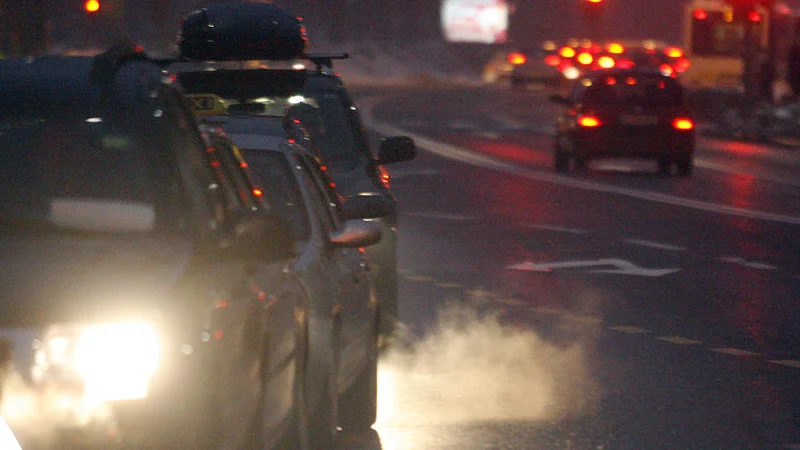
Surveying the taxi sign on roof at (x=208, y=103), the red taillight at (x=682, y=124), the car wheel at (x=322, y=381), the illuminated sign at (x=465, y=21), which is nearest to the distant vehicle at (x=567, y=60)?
the illuminated sign at (x=465, y=21)

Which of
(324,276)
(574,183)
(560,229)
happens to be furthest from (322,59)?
(574,183)

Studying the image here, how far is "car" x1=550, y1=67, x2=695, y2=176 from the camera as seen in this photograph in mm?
28328

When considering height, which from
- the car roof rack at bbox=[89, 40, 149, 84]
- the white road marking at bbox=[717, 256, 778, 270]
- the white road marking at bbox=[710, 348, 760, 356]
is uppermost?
the car roof rack at bbox=[89, 40, 149, 84]

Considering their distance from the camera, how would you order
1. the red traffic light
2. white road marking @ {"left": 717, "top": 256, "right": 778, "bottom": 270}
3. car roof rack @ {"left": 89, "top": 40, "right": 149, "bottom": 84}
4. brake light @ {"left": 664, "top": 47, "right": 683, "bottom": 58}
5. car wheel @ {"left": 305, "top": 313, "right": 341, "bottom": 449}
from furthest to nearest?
1. brake light @ {"left": 664, "top": 47, "right": 683, "bottom": 58}
2. the red traffic light
3. white road marking @ {"left": 717, "top": 256, "right": 778, "bottom": 270}
4. car wheel @ {"left": 305, "top": 313, "right": 341, "bottom": 449}
5. car roof rack @ {"left": 89, "top": 40, "right": 149, "bottom": 84}

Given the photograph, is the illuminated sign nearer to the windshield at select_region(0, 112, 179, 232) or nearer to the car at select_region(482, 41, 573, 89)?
the car at select_region(482, 41, 573, 89)

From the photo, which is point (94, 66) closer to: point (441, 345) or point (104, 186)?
point (104, 186)

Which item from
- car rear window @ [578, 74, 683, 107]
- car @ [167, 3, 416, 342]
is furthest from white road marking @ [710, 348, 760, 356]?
car rear window @ [578, 74, 683, 107]

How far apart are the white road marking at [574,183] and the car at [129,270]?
1544cm

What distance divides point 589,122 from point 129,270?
78.3 ft

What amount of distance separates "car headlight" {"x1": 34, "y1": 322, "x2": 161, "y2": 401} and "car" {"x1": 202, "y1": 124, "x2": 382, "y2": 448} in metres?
1.61

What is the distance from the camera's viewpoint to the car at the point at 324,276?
23.4 feet

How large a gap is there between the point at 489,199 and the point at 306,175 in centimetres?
1517

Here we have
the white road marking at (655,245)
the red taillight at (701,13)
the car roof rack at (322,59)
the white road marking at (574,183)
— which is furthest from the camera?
the red taillight at (701,13)

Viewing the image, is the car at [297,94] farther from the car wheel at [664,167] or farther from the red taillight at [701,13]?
the red taillight at [701,13]
